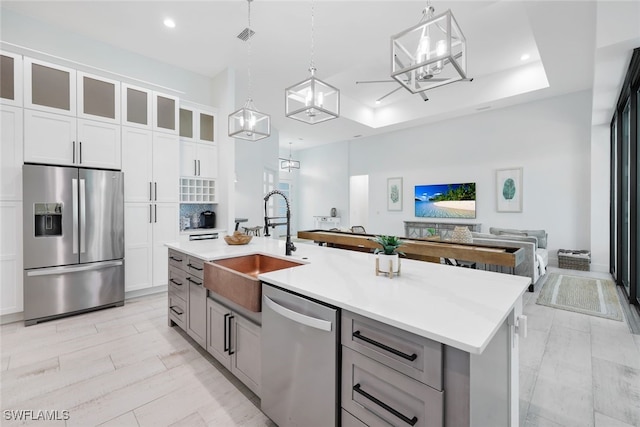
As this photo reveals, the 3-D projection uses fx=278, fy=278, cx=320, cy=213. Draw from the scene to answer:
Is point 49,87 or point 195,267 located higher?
point 49,87

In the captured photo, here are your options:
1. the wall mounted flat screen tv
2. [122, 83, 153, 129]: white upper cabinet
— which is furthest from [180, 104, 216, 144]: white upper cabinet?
the wall mounted flat screen tv

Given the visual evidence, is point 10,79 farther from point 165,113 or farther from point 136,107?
point 165,113

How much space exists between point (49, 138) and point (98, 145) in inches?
17.4

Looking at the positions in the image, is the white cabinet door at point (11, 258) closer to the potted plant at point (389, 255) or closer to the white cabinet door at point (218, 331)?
the white cabinet door at point (218, 331)

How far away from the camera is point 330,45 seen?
12.8 feet

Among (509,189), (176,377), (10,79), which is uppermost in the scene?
(10,79)

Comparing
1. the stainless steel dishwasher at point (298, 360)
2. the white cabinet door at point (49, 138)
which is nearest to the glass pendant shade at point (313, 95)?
the stainless steel dishwasher at point (298, 360)

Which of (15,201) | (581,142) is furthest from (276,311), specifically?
(581,142)

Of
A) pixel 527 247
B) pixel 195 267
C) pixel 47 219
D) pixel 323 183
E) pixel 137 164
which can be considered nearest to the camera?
pixel 195 267

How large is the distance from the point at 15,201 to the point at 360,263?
3714 mm

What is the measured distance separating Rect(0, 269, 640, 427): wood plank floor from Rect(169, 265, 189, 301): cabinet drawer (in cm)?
45

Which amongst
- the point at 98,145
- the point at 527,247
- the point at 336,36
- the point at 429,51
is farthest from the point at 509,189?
the point at 98,145

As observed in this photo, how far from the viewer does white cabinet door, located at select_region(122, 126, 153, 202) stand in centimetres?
371

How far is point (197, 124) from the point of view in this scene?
4.60 m
